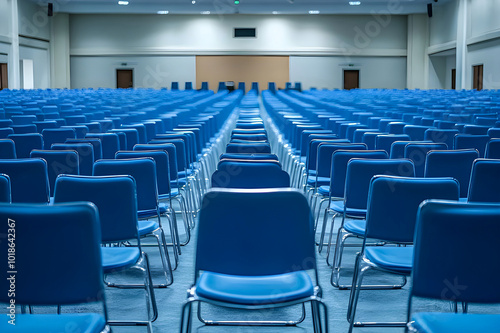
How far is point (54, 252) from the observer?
2.05 metres

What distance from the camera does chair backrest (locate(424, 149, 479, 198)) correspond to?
4.14 meters

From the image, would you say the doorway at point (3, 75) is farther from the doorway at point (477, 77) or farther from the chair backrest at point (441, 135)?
the chair backrest at point (441, 135)

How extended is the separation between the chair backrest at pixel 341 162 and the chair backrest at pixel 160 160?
123 centimetres

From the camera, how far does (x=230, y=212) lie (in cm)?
234

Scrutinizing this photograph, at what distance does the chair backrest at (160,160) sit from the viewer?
14.6ft

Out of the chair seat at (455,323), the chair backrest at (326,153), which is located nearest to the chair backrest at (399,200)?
the chair seat at (455,323)

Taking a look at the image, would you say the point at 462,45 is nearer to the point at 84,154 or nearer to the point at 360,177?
the point at 84,154

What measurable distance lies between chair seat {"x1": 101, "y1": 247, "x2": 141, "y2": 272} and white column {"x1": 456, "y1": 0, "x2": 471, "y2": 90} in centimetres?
2793

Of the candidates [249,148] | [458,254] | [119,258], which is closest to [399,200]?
[458,254]

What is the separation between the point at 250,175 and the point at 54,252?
175cm

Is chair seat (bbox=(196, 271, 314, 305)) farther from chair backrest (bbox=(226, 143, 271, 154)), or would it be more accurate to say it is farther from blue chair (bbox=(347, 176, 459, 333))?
chair backrest (bbox=(226, 143, 271, 154))

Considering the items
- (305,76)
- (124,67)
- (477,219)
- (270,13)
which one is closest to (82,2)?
(124,67)

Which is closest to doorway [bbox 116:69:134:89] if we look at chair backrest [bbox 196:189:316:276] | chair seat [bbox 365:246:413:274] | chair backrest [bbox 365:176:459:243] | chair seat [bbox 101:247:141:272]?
chair seat [bbox 101:247:141:272]

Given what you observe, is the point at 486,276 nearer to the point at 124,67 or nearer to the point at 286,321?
the point at 286,321
